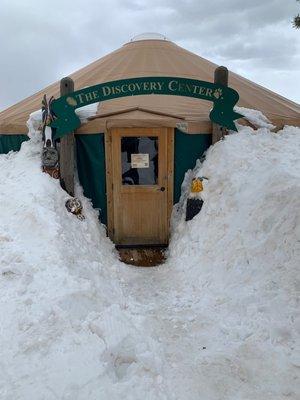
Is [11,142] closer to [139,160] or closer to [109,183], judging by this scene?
[109,183]

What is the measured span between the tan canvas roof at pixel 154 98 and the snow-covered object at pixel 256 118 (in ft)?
1.20

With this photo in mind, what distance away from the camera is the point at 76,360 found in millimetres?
3652

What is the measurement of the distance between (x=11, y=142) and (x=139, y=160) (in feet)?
10.3

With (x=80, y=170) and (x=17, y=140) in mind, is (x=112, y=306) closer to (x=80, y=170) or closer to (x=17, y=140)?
(x=80, y=170)

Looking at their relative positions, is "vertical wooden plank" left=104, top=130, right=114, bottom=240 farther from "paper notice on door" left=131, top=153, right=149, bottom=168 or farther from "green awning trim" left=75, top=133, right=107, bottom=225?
"paper notice on door" left=131, top=153, right=149, bottom=168

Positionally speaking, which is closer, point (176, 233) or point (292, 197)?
point (292, 197)

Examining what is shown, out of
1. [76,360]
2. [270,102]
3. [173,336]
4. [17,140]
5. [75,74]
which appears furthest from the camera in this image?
[75,74]

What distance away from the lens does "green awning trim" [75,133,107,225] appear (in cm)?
764

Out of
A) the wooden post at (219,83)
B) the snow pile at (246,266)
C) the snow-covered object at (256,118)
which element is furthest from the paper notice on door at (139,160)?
the snow-covered object at (256,118)

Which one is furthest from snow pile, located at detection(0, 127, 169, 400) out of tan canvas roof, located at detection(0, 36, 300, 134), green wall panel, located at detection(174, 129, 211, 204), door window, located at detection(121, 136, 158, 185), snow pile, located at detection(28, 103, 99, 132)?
tan canvas roof, located at detection(0, 36, 300, 134)

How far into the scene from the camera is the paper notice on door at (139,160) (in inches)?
296

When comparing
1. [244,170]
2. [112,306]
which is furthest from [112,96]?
[112,306]

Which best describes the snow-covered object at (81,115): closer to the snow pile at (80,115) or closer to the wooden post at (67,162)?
the snow pile at (80,115)

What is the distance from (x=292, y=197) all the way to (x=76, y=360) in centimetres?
364
